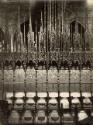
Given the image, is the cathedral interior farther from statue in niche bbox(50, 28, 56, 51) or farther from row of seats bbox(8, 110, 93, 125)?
row of seats bbox(8, 110, 93, 125)

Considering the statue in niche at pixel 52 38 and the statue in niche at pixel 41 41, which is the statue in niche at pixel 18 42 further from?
the statue in niche at pixel 52 38

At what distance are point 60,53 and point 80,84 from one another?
1.78 metres

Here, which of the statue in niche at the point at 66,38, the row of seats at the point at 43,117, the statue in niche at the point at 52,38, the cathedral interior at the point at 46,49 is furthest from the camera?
the cathedral interior at the point at 46,49

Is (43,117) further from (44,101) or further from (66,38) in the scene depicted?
(66,38)

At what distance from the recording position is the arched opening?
1255 centimetres

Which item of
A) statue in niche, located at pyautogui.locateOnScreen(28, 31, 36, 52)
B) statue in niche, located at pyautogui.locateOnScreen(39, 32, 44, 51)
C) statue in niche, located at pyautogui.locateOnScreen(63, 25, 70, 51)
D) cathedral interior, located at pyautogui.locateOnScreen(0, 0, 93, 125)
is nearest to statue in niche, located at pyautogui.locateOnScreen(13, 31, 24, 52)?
cathedral interior, located at pyautogui.locateOnScreen(0, 0, 93, 125)

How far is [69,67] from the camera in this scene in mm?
13367

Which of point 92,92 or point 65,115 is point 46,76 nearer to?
point 92,92

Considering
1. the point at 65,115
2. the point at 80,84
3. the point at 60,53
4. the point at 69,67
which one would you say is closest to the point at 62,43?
the point at 60,53

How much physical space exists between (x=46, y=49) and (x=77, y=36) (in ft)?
4.74

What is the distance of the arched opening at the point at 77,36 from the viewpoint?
1255 cm

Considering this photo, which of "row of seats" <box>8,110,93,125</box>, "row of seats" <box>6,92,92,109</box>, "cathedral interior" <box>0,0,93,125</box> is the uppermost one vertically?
"cathedral interior" <box>0,0,93,125</box>

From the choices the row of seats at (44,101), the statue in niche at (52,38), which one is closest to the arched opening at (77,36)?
the statue in niche at (52,38)

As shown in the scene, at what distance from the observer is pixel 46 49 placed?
1274cm
